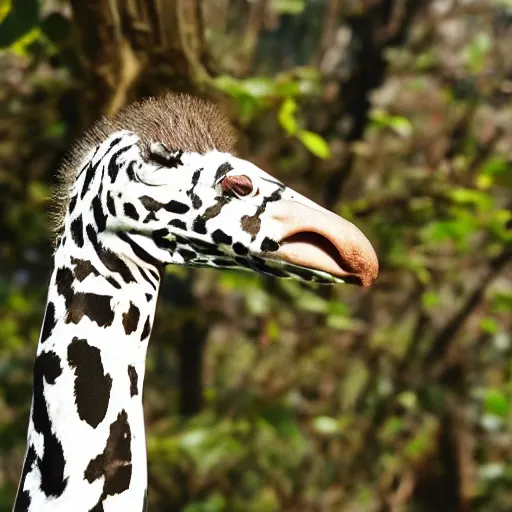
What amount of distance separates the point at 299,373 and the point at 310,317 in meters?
0.23

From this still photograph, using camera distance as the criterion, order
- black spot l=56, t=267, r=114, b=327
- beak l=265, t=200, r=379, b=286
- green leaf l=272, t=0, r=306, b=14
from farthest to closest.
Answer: green leaf l=272, t=0, r=306, b=14 → black spot l=56, t=267, r=114, b=327 → beak l=265, t=200, r=379, b=286

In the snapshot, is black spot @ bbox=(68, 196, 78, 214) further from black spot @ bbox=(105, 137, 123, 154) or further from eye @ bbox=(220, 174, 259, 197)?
eye @ bbox=(220, 174, 259, 197)

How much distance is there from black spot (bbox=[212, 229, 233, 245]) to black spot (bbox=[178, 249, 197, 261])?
5cm

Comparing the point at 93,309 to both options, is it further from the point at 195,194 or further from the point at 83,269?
the point at 195,194

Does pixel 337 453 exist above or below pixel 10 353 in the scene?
below

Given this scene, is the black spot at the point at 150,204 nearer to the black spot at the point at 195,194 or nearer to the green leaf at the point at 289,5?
the black spot at the point at 195,194

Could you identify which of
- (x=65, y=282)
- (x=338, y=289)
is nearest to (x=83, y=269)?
(x=65, y=282)

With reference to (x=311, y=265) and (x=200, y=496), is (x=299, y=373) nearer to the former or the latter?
(x=200, y=496)

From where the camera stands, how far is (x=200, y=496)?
295 cm

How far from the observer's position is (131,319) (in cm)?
94

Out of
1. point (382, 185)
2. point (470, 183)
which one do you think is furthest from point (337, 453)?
point (470, 183)

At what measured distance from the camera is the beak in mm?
833

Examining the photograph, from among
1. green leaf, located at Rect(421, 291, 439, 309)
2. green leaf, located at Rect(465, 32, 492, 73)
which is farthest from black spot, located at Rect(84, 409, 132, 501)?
green leaf, located at Rect(465, 32, 492, 73)

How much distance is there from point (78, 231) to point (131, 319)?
0.13 m
